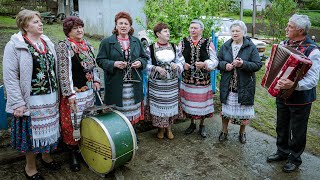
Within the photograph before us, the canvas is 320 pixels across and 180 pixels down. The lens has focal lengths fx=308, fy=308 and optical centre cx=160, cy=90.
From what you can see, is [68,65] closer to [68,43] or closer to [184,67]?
[68,43]

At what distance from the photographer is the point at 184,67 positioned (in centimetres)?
471

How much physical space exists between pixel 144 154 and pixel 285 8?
6.37 metres

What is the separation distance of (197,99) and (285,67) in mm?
1686

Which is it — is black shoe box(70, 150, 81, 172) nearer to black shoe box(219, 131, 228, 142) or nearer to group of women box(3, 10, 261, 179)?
group of women box(3, 10, 261, 179)

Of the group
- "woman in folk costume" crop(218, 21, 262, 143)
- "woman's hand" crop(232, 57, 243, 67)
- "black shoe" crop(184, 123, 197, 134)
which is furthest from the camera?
"black shoe" crop(184, 123, 197, 134)

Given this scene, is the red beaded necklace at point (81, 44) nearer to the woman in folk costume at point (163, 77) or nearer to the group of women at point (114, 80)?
the group of women at point (114, 80)

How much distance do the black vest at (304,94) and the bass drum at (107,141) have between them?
1997 mm

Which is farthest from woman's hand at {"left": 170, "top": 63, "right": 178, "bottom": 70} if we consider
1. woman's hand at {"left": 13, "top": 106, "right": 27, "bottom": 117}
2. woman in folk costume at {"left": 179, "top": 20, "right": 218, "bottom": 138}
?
woman's hand at {"left": 13, "top": 106, "right": 27, "bottom": 117}

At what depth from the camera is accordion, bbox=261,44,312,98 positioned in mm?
3324

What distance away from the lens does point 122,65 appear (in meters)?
4.04

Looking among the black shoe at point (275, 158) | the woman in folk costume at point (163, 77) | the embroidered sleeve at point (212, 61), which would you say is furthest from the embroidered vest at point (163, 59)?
the black shoe at point (275, 158)

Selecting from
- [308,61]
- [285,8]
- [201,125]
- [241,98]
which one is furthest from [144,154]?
[285,8]

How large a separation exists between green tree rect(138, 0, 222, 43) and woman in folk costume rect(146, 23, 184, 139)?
1.26m

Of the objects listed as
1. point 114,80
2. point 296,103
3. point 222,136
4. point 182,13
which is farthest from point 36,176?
point 182,13
